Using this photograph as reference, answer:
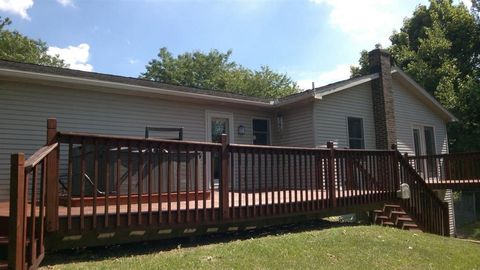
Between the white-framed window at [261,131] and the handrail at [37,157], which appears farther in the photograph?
the white-framed window at [261,131]

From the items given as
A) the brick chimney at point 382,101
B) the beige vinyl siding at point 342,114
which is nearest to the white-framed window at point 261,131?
the beige vinyl siding at point 342,114

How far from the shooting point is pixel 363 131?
14.3 m

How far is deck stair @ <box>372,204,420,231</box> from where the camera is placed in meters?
9.86

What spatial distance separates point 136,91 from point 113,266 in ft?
20.0

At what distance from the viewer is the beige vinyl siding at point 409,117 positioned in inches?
623

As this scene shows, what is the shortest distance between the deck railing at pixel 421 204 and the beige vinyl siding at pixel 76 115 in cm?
533

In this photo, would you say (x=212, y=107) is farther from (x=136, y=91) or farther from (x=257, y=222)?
(x=257, y=222)

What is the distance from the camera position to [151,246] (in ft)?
20.1

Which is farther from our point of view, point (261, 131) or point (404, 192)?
point (261, 131)

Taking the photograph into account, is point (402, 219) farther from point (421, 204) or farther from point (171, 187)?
point (171, 187)

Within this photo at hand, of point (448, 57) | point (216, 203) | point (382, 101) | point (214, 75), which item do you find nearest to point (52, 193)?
point (216, 203)

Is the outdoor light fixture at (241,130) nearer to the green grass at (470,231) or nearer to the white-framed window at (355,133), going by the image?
the white-framed window at (355,133)

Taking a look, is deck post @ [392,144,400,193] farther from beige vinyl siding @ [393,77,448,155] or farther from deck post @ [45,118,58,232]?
deck post @ [45,118,58,232]

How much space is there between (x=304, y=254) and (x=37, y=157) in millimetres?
3638
